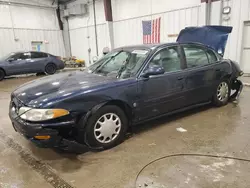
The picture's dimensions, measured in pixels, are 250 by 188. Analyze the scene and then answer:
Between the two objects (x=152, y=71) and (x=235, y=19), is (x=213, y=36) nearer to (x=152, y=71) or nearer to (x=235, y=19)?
(x=152, y=71)

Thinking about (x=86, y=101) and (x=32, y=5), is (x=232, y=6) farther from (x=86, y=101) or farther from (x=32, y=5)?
(x=32, y=5)

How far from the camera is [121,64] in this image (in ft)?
10.2

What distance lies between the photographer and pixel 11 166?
237cm

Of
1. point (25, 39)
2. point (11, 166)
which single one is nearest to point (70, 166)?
point (11, 166)

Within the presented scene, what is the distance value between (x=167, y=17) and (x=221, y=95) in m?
6.06

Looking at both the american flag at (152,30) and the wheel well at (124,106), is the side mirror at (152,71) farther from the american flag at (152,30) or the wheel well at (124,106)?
the american flag at (152,30)

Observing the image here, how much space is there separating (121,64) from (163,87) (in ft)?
2.37

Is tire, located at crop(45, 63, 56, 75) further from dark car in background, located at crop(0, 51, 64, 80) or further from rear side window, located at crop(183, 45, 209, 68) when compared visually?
rear side window, located at crop(183, 45, 209, 68)

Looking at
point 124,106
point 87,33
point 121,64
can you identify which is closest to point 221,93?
point 121,64

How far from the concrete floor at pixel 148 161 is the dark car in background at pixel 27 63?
7320mm

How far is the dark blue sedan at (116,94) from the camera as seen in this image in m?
2.24

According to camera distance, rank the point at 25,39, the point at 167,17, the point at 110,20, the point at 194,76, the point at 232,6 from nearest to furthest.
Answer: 1. the point at 194,76
2. the point at 232,6
3. the point at 167,17
4. the point at 110,20
5. the point at 25,39

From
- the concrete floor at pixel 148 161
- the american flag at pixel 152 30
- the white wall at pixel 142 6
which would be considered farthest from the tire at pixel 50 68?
the concrete floor at pixel 148 161

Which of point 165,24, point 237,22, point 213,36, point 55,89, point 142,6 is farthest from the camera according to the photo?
point 142,6
